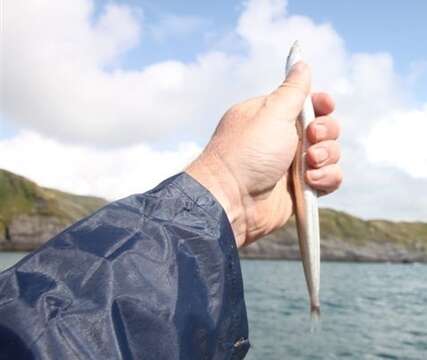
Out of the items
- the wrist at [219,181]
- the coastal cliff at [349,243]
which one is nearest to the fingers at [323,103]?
the wrist at [219,181]

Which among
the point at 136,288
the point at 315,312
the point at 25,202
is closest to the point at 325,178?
the point at 315,312

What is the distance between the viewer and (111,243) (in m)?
2.63

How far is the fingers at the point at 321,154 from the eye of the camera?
16.7 feet

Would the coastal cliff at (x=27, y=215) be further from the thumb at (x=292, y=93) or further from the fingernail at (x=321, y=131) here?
the thumb at (x=292, y=93)

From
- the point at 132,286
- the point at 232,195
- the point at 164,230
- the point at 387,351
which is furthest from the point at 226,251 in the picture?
the point at 387,351

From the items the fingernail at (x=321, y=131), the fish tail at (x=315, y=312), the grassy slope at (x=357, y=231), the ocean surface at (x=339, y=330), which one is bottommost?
the ocean surface at (x=339, y=330)

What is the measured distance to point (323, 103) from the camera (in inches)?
209

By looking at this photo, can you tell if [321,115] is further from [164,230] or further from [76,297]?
[76,297]

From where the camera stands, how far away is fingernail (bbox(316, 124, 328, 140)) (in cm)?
511

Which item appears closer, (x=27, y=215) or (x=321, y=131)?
(x=321, y=131)

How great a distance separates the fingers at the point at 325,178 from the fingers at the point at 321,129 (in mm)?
265

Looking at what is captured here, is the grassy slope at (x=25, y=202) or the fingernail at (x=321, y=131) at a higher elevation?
the grassy slope at (x=25, y=202)

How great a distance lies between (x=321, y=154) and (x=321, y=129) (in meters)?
0.24

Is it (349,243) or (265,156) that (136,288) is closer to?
(265,156)
